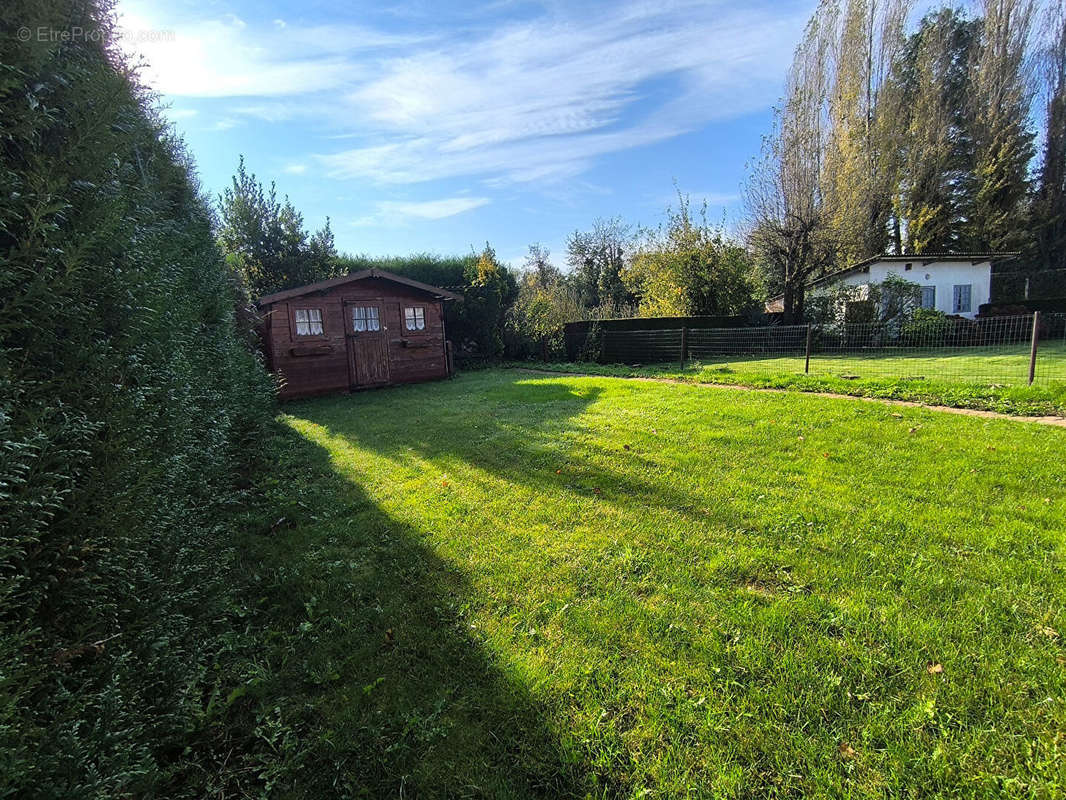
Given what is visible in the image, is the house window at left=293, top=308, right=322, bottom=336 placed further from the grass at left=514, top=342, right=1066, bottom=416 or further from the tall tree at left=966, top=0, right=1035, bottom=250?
the tall tree at left=966, top=0, right=1035, bottom=250

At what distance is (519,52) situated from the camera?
751cm

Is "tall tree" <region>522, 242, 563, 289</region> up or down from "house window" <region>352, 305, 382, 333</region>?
up

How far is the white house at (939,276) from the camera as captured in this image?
57.2 feet

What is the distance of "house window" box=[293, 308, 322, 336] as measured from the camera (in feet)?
35.3

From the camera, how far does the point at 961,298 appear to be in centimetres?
1872

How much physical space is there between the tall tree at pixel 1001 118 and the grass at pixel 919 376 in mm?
16028

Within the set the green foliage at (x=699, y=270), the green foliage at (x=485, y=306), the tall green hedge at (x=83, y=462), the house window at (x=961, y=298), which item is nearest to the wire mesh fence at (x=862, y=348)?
the house window at (x=961, y=298)

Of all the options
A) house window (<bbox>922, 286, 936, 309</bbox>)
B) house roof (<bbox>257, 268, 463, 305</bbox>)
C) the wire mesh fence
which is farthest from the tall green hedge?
house window (<bbox>922, 286, 936, 309</bbox>)

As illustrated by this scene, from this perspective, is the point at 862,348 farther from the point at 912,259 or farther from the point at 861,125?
the point at 861,125

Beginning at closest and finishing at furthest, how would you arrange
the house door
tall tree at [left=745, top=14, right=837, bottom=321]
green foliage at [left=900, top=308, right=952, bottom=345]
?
the house door < green foliage at [left=900, top=308, right=952, bottom=345] < tall tree at [left=745, top=14, right=837, bottom=321]

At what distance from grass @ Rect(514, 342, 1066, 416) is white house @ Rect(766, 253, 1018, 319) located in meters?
6.56

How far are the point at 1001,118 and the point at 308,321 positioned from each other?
31627 millimetres

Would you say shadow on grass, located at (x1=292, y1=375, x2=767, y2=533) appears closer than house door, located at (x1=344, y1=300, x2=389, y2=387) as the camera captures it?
Yes

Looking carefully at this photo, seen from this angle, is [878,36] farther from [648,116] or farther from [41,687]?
[41,687]
